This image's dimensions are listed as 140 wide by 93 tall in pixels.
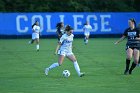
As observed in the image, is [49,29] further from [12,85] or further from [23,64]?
[12,85]

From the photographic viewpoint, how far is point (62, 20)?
55219 mm

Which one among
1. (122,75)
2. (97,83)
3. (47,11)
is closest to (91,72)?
(122,75)

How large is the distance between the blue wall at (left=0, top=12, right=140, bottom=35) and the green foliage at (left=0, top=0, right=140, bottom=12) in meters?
5.26

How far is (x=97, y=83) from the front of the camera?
1980 centimetres

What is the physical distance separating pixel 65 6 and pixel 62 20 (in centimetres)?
657

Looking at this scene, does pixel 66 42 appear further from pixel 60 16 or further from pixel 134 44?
pixel 60 16

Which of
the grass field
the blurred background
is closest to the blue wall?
the blurred background

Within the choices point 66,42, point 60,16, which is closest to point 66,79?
point 66,42

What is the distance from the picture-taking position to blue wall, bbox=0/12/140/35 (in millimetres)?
53875

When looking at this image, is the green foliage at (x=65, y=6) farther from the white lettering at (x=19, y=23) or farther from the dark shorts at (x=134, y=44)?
the dark shorts at (x=134, y=44)

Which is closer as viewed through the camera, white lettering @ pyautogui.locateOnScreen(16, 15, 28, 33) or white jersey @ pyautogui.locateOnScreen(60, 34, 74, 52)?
white jersey @ pyautogui.locateOnScreen(60, 34, 74, 52)

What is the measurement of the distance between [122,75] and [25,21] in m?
32.8

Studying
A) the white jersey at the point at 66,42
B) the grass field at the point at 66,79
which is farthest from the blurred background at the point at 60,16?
the white jersey at the point at 66,42

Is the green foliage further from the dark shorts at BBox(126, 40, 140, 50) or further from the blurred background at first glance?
the dark shorts at BBox(126, 40, 140, 50)
